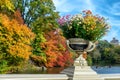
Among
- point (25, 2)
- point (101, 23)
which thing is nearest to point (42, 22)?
point (25, 2)

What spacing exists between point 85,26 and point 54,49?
99.7 ft

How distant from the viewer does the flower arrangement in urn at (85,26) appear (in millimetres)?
9195

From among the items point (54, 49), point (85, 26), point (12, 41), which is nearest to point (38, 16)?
point (54, 49)

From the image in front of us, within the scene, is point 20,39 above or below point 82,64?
above

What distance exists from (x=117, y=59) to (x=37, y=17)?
4175 cm

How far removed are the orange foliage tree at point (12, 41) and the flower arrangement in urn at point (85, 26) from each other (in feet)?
63.4

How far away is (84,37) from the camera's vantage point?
9.24 metres

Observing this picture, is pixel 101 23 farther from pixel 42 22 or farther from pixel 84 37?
pixel 42 22

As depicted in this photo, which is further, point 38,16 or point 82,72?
point 38,16

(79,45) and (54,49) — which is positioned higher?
(54,49)

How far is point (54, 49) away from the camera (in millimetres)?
39500

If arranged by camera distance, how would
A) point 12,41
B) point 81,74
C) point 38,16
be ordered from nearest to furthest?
point 81,74 → point 12,41 → point 38,16

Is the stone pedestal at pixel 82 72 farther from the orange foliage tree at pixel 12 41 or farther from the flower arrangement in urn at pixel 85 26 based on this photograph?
the orange foliage tree at pixel 12 41

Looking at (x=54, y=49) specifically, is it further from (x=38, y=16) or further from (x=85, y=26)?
(x=85, y=26)
